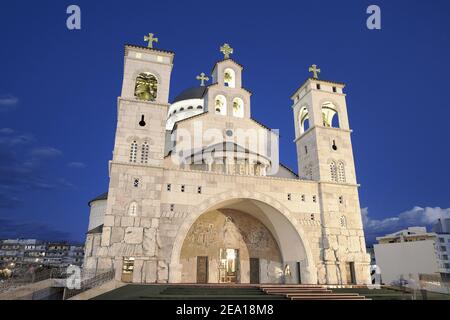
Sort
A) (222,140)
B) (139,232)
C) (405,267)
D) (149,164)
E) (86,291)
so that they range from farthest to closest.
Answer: (405,267)
(222,140)
(149,164)
(139,232)
(86,291)

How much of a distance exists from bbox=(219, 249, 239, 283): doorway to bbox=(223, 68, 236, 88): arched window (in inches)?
569

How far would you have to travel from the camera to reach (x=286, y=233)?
857 inches

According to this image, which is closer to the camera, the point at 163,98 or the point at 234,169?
the point at 163,98

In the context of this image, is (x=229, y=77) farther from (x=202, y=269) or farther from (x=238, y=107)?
(x=202, y=269)

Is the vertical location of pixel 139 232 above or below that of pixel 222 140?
below

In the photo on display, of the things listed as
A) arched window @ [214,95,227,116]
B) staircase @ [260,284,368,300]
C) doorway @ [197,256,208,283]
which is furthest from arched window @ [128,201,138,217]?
arched window @ [214,95,227,116]

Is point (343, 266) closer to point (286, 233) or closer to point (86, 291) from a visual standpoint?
point (286, 233)

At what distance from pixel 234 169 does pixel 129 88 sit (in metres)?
9.34

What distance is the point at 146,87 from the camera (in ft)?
75.3

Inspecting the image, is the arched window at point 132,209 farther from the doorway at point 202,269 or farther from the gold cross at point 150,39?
the gold cross at point 150,39

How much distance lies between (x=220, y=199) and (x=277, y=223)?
494cm

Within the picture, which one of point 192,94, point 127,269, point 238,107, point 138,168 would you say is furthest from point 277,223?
point 192,94

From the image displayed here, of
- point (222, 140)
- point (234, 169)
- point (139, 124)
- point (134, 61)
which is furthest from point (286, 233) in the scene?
point (134, 61)

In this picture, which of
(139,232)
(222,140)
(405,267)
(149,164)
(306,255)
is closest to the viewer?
(139,232)
